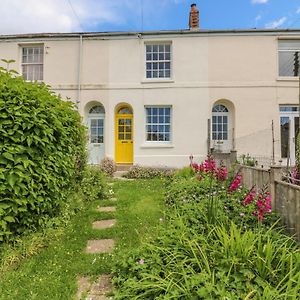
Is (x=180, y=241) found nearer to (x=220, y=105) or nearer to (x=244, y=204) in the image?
(x=244, y=204)

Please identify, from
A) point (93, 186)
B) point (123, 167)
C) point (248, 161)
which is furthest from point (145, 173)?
point (93, 186)

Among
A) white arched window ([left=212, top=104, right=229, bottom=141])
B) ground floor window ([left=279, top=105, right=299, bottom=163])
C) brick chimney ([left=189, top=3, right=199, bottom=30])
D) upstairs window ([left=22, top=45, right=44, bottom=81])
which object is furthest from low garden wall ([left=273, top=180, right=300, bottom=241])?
upstairs window ([left=22, top=45, right=44, bottom=81])

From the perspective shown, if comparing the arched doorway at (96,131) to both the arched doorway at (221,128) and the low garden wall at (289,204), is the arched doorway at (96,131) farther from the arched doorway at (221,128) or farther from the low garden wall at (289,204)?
the low garden wall at (289,204)

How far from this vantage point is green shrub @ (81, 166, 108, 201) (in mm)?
7066

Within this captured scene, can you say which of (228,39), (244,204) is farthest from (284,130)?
(244,204)

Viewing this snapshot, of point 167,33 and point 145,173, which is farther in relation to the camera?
point 167,33

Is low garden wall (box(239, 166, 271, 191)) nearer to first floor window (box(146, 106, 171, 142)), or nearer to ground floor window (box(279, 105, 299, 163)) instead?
first floor window (box(146, 106, 171, 142))

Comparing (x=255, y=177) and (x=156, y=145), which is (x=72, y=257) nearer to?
(x=255, y=177)

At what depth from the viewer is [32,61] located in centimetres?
1509

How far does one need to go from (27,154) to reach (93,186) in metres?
3.81

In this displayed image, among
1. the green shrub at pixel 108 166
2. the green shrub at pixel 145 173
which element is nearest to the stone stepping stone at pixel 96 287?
the green shrub at pixel 145 173

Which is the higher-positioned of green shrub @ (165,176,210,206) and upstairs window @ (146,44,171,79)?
upstairs window @ (146,44,171,79)

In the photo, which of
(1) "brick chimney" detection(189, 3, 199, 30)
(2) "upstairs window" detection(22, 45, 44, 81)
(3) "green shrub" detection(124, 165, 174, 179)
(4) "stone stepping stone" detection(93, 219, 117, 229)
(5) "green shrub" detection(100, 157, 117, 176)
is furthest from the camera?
(2) "upstairs window" detection(22, 45, 44, 81)

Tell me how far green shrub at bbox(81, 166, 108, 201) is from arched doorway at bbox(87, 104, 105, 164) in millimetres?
6746
